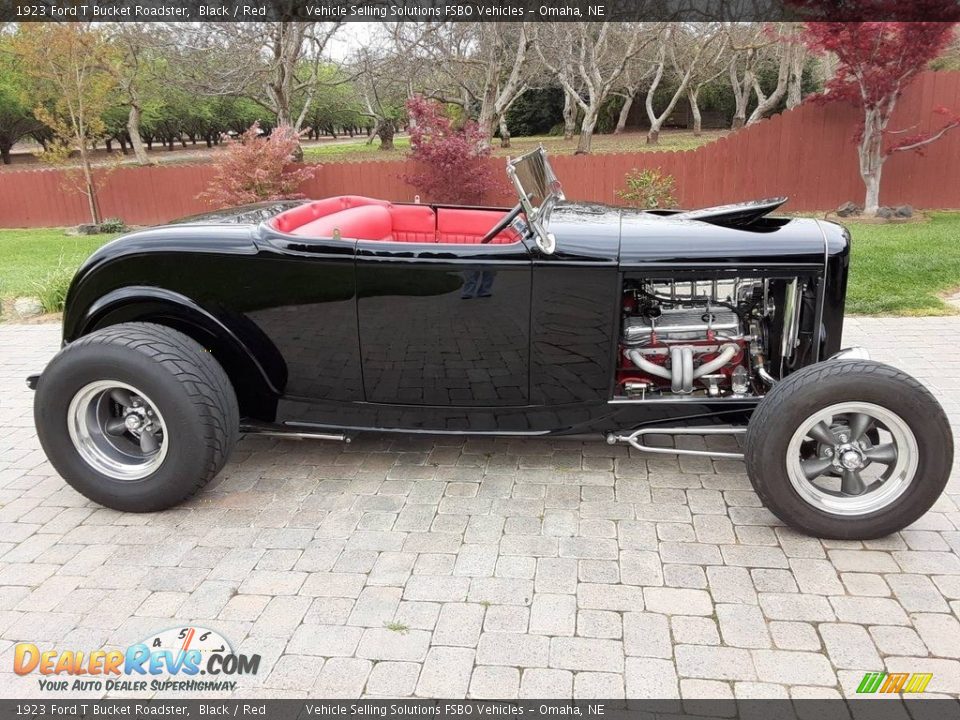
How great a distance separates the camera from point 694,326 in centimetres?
334

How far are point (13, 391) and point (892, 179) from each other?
1300 cm

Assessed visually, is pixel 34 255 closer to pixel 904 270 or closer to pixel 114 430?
pixel 114 430

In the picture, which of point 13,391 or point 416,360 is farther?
point 13,391

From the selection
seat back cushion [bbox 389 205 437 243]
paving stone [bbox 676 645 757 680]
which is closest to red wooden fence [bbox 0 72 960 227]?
seat back cushion [bbox 389 205 437 243]

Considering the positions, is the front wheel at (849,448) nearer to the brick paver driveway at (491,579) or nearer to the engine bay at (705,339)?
the brick paver driveway at (491,579)

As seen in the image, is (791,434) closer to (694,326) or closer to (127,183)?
(694,326)

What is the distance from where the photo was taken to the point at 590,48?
20.7 meters

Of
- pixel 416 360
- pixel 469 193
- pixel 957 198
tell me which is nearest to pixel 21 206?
pixel 469 193

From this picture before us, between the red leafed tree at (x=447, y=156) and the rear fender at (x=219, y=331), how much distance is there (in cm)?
1010

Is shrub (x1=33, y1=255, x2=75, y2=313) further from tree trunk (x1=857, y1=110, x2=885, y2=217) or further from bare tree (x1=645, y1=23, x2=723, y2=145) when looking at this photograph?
bare tree (x1=645, y1=23, x2=723, y2=145)

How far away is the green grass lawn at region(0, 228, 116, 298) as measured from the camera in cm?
884

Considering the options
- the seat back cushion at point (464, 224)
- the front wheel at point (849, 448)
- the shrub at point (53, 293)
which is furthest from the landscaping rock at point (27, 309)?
the front wheel at point (849, 448)

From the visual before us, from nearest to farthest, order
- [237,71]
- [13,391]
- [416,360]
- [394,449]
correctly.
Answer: [416,360], [394,449], [13,391], [237,71]

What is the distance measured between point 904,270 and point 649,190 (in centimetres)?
547
